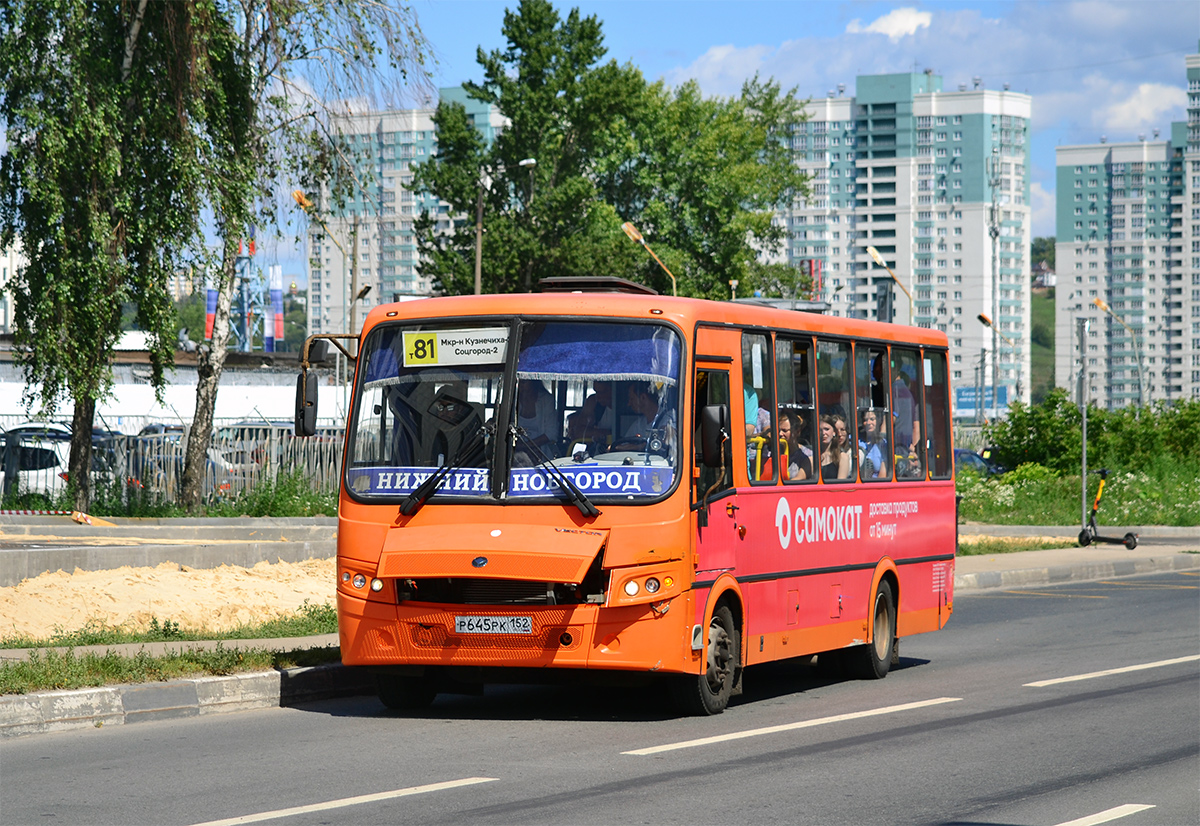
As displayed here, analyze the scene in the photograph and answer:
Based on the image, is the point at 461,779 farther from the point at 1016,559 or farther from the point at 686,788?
the point at 1016,559

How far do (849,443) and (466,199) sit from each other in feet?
167

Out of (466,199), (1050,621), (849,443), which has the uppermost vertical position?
(466,199)

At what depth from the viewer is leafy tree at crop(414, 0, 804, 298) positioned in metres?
61.8

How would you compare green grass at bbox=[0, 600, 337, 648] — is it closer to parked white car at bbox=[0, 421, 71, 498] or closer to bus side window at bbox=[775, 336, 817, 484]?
bus side window at bbox=[775, 336, 817, 484]

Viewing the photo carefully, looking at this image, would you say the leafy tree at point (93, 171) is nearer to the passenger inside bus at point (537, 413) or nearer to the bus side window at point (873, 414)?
the bus side window at point (873, 414)

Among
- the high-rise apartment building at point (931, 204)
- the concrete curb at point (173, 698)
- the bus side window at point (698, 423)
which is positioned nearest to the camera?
the concrete curb at point (173, 698)

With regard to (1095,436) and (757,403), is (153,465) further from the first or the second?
(1095,436)

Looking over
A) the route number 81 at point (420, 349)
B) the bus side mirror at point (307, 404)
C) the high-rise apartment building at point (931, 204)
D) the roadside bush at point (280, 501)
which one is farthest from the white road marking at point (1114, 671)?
the high-rise apartment building at point (931, 204)

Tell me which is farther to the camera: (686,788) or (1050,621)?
(1050,621)

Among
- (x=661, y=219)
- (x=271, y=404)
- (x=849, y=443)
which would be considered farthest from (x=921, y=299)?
(x=849, y=443)

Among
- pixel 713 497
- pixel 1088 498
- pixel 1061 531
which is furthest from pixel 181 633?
pixel 1088 498

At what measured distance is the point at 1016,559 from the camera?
26.8m

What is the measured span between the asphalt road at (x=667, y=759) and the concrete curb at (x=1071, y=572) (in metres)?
9.92

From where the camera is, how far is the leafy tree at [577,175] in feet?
203
